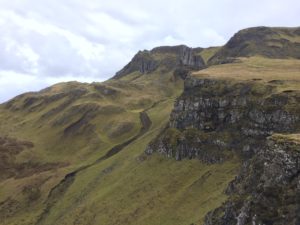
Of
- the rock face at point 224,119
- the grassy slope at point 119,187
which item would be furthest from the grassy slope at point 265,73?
the grassy slope at point 119,187

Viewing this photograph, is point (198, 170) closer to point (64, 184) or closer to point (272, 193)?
point (64, 184)

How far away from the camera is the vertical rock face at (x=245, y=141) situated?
175 feet

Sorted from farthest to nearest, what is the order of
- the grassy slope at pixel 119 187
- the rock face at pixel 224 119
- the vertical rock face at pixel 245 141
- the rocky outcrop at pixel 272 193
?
1. the rock face at pixel 224 119
2. the grassy slope at pixel 119 187
3. the vertical rock face at pixel 245 141
4. the rocky outcrop at pixel 272 193


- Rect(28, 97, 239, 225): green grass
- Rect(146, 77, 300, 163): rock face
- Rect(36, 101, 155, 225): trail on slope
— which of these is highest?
Rect(146, 77, 300, 163): rock face

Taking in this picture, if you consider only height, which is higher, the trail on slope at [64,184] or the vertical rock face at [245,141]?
the vertical rock face at [245,141]

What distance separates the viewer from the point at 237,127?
10494 centimetres

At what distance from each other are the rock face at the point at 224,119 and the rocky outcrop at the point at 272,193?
33.9 metres

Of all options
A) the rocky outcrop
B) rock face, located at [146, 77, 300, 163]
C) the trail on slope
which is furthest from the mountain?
the trail on slope

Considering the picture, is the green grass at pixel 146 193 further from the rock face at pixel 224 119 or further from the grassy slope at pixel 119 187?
the rock face at pixel 224 119

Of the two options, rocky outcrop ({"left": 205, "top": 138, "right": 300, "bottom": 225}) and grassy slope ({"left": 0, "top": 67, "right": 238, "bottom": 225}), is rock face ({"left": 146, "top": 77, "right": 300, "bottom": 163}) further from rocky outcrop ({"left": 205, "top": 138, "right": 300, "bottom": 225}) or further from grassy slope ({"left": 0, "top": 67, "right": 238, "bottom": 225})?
rocky outcrop ({"left": 205, "top": 138, "right": 300, "bottom": 225})

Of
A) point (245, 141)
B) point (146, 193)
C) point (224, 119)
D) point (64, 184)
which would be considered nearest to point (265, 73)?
point (224, 119)

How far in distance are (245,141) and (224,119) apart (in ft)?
35.9

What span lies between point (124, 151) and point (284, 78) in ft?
168

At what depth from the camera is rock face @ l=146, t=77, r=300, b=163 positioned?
318ft
